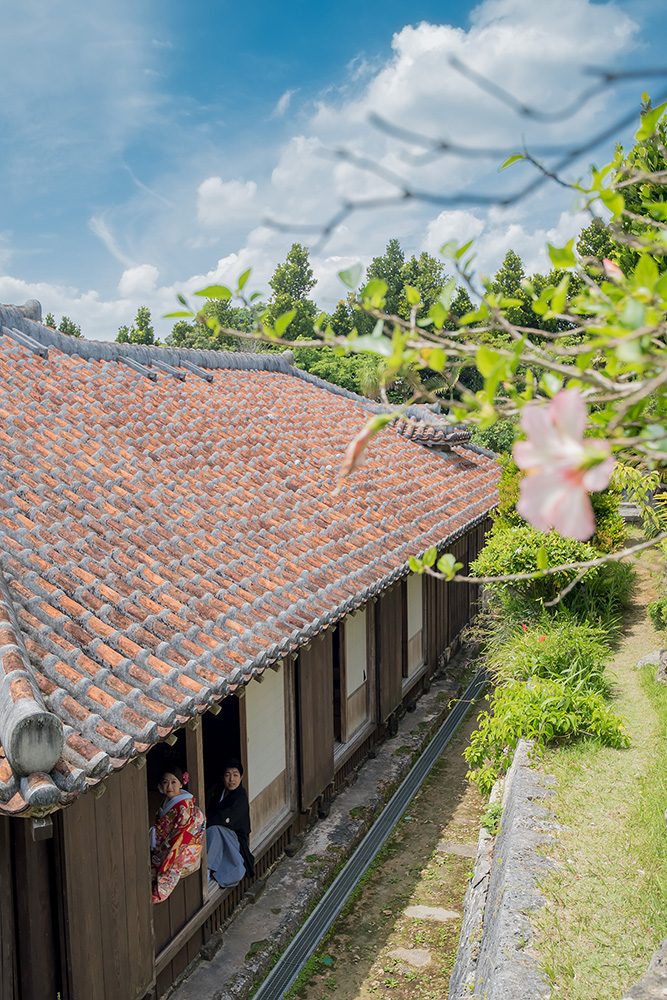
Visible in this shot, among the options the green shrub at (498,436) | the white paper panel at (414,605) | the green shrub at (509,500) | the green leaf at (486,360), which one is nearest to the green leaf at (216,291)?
the green leaf at (486,360)

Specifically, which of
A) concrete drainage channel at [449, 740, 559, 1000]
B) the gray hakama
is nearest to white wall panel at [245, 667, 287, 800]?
the gray hakama

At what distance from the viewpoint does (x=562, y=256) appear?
7.09 feet

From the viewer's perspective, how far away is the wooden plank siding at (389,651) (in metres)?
10.7

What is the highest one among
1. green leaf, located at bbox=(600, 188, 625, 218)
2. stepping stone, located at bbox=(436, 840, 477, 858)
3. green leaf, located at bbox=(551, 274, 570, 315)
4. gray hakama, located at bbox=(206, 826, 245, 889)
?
green leaf, located at bbox=(600, 188, 625, 218)

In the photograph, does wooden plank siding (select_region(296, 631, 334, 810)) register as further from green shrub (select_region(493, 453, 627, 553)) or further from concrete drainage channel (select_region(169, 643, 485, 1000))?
green shrub (select_region(493, 453, 627, 553))

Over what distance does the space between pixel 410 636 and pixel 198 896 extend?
6.54 metres

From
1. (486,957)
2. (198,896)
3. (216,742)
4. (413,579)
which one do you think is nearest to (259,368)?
(413,579)

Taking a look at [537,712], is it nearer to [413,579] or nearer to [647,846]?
[647,846]

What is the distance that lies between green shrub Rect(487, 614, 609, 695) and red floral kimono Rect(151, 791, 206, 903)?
4.28 meters

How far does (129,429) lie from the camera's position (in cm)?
850

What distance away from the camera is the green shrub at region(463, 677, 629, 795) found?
7629 millimetres

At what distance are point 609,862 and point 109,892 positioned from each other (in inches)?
140

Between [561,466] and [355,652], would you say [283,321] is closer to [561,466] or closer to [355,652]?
[561,466]

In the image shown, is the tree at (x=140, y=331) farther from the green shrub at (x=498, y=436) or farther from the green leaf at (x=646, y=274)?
the green leaf at (x=646, y=274)
